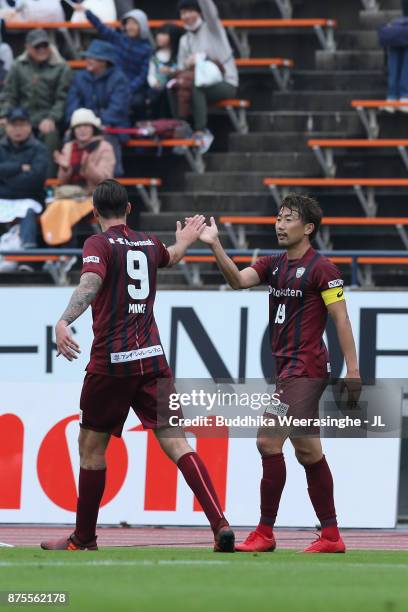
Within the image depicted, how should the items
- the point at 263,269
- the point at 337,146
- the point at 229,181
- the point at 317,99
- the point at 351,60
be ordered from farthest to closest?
the point at 351,60 → the point at 317,99 → the point at 229,181 → the point at 337,146 → the point at 263,269

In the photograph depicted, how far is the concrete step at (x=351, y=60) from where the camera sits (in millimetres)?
18469

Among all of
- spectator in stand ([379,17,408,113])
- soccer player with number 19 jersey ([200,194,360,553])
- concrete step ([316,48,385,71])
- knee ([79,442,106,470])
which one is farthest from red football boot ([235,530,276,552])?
concrete step ([316,48,385,71])

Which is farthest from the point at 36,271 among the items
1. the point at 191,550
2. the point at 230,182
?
the point at 191,550

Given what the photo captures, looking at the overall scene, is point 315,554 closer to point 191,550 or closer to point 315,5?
point 191,550

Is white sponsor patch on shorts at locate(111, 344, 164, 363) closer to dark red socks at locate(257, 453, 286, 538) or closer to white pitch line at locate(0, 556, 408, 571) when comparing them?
dark red socks at locate(257, 453, 286, 538)

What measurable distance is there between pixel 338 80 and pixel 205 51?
65.6 inches

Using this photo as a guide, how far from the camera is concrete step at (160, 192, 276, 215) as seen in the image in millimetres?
17266

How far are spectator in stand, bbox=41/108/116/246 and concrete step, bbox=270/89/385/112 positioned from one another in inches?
96.0

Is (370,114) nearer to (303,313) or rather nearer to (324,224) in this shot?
(324,224)

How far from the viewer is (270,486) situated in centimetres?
908

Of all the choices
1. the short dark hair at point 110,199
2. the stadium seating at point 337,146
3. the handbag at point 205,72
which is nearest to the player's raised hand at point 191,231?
the short dark hair at point 110,199

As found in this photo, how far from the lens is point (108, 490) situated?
12266 millimetres

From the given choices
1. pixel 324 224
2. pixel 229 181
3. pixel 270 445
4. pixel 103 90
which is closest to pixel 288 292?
pixel 270 445

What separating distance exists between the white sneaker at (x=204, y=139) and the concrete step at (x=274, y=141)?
0.37m
